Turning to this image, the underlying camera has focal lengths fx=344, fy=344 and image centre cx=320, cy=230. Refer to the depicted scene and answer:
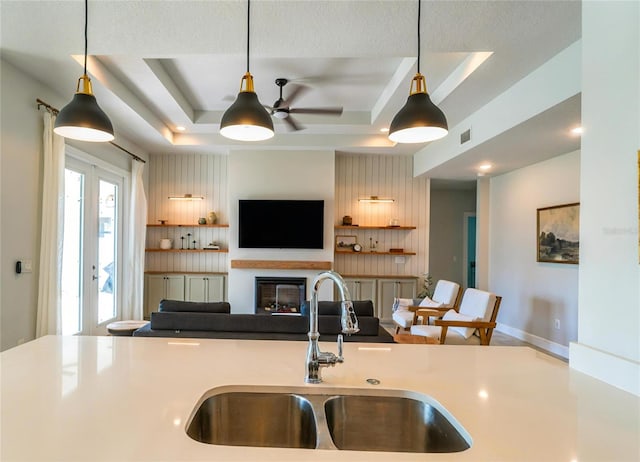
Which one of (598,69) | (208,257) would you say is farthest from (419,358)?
(208,257)

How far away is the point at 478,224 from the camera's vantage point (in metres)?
5.81

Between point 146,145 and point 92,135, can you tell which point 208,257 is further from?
point 92,135

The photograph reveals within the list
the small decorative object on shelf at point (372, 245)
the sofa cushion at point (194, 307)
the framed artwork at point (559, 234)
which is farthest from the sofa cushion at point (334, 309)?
the small decorative object on shelf at point (372, 245)

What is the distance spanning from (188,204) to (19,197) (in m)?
3.16

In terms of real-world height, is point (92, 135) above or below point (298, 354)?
above

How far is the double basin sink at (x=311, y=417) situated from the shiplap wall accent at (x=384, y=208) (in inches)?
194

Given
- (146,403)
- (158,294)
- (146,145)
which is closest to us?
(146,403)

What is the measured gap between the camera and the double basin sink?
116 cm

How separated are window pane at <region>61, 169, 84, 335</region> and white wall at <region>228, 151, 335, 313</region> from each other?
6.69 feet

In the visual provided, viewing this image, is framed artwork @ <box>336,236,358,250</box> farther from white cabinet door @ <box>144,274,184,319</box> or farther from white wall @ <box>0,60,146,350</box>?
white wall @ <box>0,60,146,350</box>

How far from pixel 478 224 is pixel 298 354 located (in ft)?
16.9

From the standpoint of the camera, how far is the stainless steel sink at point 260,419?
1.17 m

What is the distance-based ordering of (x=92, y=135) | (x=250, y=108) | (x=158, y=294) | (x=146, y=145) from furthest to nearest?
(x=158, y=294)
(x=146, y=145)
(x=92, y=135)
(x=250, y=108)

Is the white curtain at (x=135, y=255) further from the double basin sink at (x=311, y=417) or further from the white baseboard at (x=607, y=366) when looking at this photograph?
the white baseboard at (x=607, y=366)
